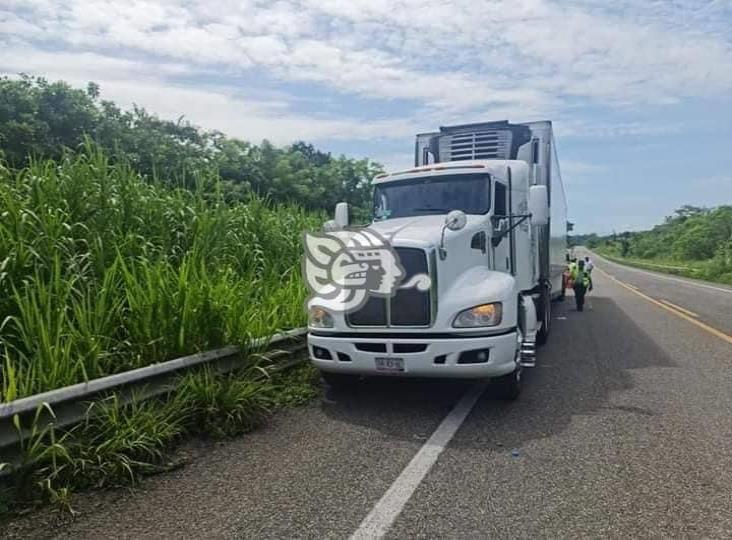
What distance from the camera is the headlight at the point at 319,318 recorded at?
5.51 m

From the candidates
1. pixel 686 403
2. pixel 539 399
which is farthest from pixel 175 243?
pixel 686 403

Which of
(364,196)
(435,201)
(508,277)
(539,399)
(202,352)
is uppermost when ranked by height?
(364,196)

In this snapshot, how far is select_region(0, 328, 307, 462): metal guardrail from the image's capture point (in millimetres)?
3344

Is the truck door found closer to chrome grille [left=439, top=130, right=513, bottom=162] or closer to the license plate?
the license plate

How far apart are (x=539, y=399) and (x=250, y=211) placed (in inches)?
217

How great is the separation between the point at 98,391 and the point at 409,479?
2.27 meters

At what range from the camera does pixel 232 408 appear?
187 inches

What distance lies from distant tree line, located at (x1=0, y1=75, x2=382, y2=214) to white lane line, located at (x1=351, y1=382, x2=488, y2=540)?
4.98 m

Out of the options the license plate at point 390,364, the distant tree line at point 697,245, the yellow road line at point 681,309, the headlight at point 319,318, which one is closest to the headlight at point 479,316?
the license plate at point 390,364

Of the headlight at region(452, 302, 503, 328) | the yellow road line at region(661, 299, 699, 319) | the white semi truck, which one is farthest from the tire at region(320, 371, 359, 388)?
the yellow road line at region(661, 299, 699, 319)

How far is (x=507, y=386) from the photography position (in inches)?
217

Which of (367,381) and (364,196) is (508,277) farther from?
(364,196)

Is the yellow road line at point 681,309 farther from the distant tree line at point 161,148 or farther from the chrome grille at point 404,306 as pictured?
the chrome grille at point 404,306

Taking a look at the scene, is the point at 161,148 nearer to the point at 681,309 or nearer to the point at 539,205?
the point at 539,205
